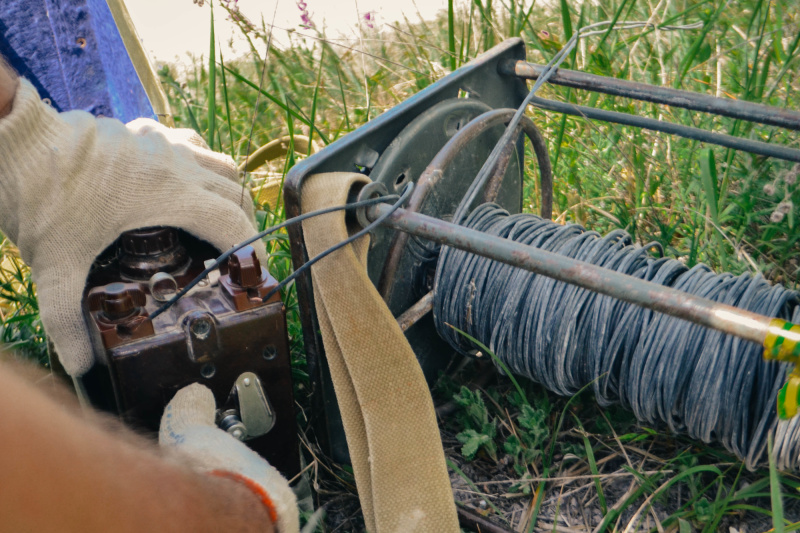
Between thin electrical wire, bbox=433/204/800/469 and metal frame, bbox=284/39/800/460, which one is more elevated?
metal frame, bbox=284/39/800/460

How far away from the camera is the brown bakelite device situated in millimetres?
1438

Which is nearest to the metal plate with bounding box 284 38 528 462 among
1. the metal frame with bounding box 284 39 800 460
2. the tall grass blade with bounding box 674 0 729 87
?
the metal frame with bounding box 284 39 800 460

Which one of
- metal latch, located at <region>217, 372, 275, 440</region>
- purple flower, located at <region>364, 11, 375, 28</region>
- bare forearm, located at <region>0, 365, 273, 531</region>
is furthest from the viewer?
purple flower, located at <region>364, 11, 375, 28</region>

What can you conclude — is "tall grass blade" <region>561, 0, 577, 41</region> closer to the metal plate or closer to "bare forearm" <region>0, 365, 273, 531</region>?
the metal plate

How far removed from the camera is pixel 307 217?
153 centimetres

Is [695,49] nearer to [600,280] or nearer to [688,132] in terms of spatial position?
[688,132]

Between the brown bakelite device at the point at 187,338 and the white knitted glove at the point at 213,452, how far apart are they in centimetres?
6

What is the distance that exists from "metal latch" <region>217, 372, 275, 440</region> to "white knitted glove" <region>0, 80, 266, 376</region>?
0.34 m

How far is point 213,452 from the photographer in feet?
4.11

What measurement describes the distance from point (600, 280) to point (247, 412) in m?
0.82

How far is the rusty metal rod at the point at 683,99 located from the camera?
1.87 meters

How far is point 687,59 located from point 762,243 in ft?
3.00

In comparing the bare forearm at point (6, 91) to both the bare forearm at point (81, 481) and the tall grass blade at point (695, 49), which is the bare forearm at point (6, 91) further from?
the tall grass blade at point (695, 49)

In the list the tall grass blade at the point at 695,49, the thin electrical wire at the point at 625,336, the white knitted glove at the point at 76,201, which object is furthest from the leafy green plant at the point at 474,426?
the tall grass blade at the point at 695,49
